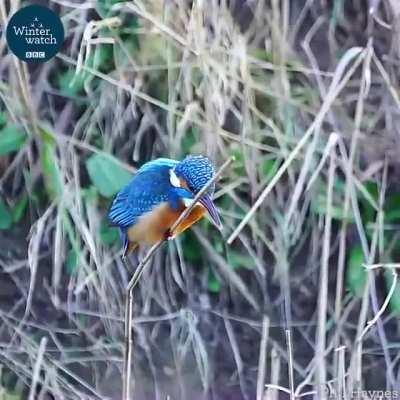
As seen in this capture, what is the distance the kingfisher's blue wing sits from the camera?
126cm

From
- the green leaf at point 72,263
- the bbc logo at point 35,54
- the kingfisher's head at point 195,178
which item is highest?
the bbc logo at point 35,54

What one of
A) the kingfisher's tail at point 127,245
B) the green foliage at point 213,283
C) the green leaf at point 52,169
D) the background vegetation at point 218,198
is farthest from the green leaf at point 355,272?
the green leaf at point 52,169

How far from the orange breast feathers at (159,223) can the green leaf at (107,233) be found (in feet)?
0.07

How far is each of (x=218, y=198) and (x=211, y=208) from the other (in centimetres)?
2

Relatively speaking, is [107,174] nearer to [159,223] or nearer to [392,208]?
[159,223]

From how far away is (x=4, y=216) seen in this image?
1273 millimetres

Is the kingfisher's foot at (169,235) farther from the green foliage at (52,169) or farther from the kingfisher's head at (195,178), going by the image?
the green foliage at (52,169)

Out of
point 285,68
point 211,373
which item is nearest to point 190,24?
point 285,68

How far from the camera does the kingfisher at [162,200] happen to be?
126cm

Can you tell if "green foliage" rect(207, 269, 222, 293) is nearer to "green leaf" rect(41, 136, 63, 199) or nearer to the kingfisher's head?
the kingfisher's head

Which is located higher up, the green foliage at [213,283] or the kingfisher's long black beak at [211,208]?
the kingfisher's long black beak at [211,208]

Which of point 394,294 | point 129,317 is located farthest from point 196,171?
point 394,294

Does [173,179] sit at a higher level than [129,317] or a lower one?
higher

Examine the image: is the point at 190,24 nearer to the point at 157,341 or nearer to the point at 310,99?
the point at 310,99
